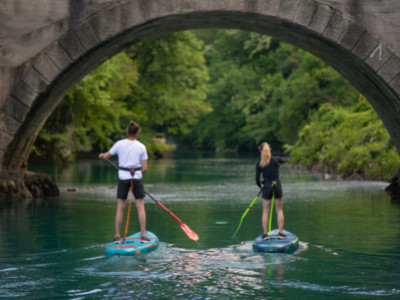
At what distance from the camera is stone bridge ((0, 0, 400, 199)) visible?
1243 centimetres

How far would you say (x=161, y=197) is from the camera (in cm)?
1927

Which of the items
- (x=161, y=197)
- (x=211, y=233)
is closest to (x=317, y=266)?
(x=211, y=233)

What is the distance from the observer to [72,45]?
41.9 ft

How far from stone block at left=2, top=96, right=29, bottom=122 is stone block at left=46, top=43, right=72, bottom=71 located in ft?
3.48

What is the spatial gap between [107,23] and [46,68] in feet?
4.76

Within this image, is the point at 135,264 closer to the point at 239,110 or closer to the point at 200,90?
the point at 200,90

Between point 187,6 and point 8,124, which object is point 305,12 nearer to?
point 187,6

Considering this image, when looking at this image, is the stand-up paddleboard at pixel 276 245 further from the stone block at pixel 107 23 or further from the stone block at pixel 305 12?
the stone block at pixel 107 23

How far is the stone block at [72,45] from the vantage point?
41.8 feet

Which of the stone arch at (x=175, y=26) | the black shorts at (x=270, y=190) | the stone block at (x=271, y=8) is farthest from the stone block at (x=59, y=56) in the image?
the black shorts at (x=270, y=190)

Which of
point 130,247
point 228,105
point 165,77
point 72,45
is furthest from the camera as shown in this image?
point 228,105

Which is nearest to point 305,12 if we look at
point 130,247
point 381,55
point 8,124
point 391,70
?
point 381,55

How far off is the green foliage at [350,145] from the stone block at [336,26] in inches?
470

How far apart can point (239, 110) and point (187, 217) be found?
203ft
